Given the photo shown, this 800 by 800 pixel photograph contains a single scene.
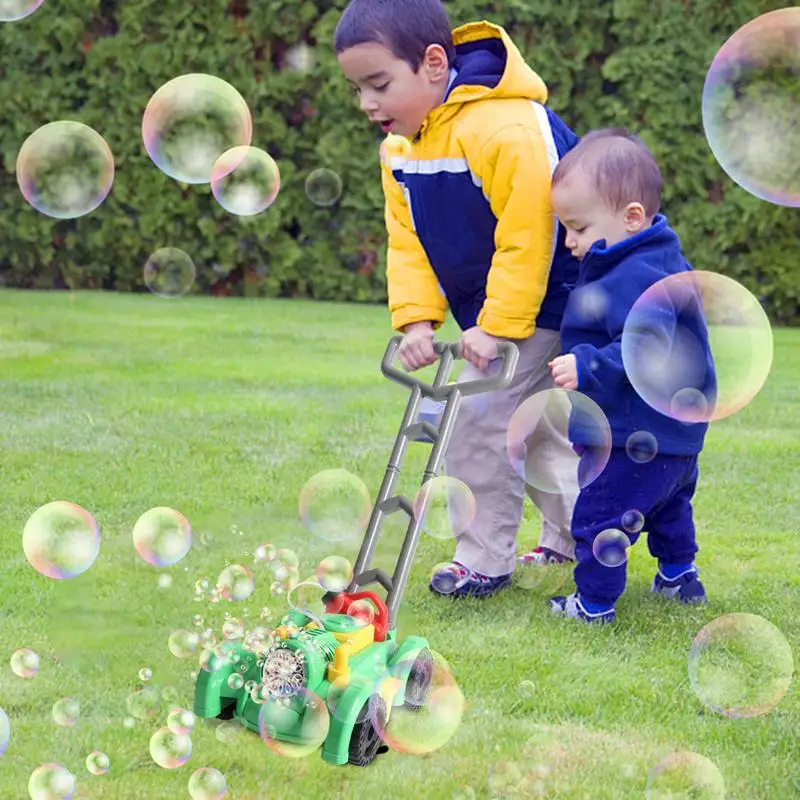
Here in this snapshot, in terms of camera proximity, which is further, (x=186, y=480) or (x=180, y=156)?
(x=180, y=156)

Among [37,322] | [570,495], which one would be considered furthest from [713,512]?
[37,322]

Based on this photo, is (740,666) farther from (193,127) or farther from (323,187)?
(323,187)

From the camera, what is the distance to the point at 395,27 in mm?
3328

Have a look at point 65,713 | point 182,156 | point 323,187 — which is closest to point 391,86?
point 65,713

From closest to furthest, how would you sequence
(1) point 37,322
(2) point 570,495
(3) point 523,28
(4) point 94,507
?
(2) point 570,495, (4) point 94,507, (1) point 37,322, (3) point 523,28

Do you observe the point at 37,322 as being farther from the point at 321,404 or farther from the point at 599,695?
the point at 599,695

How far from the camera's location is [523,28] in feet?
30.2

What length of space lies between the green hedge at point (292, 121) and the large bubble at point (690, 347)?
211 inches

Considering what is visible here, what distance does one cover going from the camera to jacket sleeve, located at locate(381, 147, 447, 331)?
→ 3.73 metres

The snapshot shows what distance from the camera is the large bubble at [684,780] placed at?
2.55 m

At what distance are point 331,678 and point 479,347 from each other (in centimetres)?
110

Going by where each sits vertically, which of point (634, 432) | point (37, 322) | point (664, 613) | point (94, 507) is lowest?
point (37, 322)

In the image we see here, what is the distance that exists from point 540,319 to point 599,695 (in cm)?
109

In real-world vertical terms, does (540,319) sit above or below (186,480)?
above
